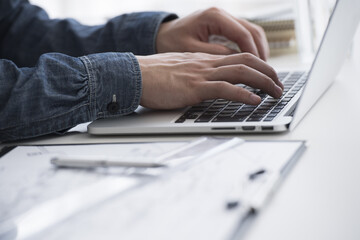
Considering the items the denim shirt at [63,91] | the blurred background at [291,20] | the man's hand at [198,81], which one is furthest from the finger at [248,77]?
the blurred background at [291,20]

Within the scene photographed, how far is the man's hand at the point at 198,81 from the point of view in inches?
28.4

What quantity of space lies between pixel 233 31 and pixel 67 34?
14.2 inches

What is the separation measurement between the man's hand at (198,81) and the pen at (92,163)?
23cm

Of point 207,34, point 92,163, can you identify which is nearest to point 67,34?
point 207,34

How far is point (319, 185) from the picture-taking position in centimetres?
44

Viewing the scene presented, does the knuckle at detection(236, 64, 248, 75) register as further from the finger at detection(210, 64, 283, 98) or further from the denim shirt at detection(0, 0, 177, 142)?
the denim shirt at detection(0, 0, 177, 142)

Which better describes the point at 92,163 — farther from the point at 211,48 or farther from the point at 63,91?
the point at 211,48

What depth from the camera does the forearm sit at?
3.40 feet

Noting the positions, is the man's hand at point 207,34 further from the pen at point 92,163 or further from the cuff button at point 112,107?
the pen at point 92,163

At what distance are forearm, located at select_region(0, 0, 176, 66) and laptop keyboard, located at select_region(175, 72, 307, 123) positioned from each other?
13.1 inches

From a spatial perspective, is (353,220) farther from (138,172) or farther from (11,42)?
(11,42)

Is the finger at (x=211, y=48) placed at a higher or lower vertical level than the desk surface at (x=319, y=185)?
lower

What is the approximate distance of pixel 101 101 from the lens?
71cm

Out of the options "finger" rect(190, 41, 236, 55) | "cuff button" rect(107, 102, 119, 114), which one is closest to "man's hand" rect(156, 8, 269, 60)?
"finger" rect(190, 41, 236, 55)
